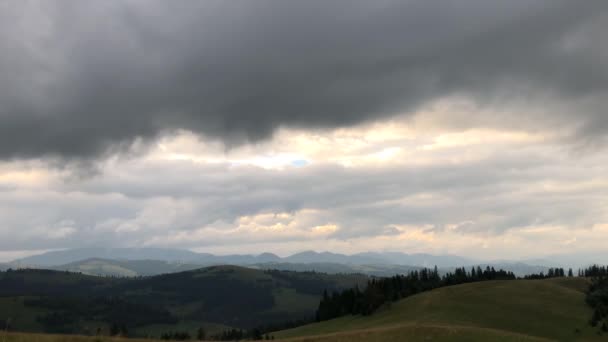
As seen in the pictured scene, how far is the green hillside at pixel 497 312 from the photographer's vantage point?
107762mm

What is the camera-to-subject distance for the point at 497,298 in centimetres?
13538

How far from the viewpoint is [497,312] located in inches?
4825

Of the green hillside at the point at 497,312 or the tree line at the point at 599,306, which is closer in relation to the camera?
the tree line at the point at 599,306

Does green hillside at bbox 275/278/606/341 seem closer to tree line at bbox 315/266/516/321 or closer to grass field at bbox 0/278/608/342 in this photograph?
grass field at bbox 0/278/608/342

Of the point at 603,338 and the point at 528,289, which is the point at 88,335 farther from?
the point at 528,289

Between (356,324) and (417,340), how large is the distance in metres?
91.1

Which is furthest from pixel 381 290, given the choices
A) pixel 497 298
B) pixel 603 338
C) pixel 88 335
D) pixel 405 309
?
pixel 88 335

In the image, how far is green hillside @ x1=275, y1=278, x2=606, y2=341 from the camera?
108 metres

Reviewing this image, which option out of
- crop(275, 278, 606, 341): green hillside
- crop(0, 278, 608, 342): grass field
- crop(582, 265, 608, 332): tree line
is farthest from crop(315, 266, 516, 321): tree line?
crop(582, 265, 608, 332): tree line

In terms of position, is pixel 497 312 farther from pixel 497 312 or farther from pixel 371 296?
pixel 371 296

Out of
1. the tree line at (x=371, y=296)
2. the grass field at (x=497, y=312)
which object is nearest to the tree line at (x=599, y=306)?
the grass field at (x=497, y=312)

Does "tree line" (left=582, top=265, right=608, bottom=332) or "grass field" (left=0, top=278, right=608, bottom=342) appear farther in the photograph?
"grass field" (left=0, top=278, right=608, bottom=342)

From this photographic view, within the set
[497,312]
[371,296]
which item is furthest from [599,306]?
[371,296]

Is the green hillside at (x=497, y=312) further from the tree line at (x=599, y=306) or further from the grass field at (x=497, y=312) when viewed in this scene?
the tree line at (x=599, y=306)
